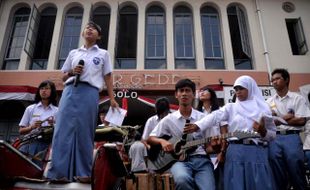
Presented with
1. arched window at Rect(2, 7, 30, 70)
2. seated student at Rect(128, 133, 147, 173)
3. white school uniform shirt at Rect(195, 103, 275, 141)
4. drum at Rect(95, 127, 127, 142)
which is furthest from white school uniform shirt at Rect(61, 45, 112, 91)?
arched window at Rect(2, 7, 30, 70)

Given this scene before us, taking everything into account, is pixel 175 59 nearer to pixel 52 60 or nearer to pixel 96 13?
pixel 96 13

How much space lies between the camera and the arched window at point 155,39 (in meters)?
9.80

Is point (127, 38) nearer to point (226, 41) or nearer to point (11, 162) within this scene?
point (226, 41)

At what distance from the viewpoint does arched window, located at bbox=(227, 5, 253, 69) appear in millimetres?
9578

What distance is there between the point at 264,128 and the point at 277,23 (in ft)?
28.5

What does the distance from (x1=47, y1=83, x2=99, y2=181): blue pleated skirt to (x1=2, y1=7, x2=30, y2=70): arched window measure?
26.0 feet

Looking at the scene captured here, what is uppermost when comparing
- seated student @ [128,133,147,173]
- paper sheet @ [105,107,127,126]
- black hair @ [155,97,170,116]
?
black hair @ [155,97,170,116]

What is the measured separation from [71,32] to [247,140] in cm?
903

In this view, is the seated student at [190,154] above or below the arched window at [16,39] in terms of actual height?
below

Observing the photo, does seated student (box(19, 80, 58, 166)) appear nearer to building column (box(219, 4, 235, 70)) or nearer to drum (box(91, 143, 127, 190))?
drum (box(91, 143, 127, 190))

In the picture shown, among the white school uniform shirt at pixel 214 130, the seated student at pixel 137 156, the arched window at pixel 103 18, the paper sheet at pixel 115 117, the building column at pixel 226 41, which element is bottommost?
the seated student at pixel 137 156

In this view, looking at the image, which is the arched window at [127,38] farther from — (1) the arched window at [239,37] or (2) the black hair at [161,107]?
(2) the black hair at [161,107]

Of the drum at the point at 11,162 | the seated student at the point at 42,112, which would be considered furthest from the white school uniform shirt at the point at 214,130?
the seated student at the point at 42,112

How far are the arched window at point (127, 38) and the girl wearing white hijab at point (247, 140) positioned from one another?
22.9ft
